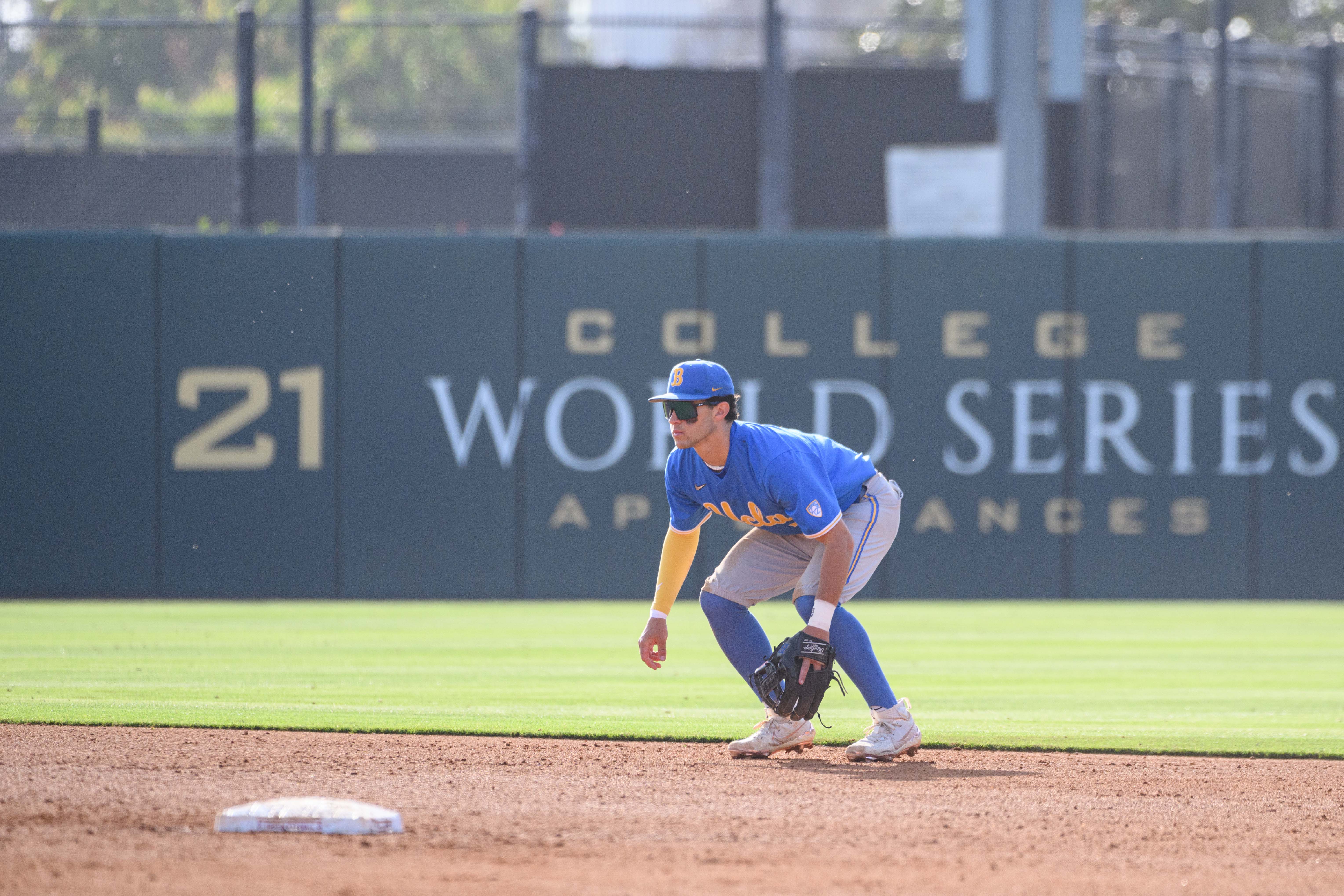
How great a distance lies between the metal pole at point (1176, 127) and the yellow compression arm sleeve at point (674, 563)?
12254 millimetres

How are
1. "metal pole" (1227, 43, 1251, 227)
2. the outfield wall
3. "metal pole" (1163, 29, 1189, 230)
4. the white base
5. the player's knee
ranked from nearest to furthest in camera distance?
1. the white base
2. the player's knee
3. the outfield wall
4. "metal pole" (1227, 43, 1251, 227)
5. "metal pole" (1163, 29, 1189, 230)

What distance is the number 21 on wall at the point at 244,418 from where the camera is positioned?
12664mm

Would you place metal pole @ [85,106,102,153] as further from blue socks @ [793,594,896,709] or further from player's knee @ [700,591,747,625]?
blue socks @ [793,594,896,709]

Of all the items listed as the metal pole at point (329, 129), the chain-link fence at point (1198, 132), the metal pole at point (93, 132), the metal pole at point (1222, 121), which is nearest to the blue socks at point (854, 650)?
the metal pole at point (93, 132)

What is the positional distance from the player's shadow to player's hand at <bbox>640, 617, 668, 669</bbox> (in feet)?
2.00

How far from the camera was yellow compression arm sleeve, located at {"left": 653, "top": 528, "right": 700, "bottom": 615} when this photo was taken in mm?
5758

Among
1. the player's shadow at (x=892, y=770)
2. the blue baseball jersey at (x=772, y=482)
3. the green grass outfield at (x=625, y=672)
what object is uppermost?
the blue baseball jersey at (x=772, y=482)

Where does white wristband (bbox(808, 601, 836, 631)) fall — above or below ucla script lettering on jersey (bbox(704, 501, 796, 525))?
below

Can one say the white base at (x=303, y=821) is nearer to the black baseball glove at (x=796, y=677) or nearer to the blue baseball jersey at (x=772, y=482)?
the black baseball glove at (x=796, y=677)

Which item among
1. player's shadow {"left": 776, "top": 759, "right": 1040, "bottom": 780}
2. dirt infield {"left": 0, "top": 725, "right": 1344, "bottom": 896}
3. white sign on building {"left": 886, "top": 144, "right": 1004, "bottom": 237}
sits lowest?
player's shadow {"left": 776, "top": 759, "right": 1040, "bottom": 780}

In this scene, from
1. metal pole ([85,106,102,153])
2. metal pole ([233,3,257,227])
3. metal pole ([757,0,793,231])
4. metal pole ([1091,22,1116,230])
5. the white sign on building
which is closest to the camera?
metal pole ([233,3,257,227])

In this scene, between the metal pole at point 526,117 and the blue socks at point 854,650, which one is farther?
the metal pole at point 526,117

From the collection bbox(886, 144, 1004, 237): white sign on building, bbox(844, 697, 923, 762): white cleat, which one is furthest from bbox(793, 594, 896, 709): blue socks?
bbox(886, 144, 1004, 237): white sign on building

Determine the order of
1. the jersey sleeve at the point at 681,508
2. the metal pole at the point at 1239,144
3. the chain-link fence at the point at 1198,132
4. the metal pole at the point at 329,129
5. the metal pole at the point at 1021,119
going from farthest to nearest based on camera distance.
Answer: the chain-link fence at the point at 1198,132
the metal pole at the point at 1239,144
the metal pole at the point at 329,129
the metal pole at the point at 1021,119
the jersey sleeve at the point at 681,508
